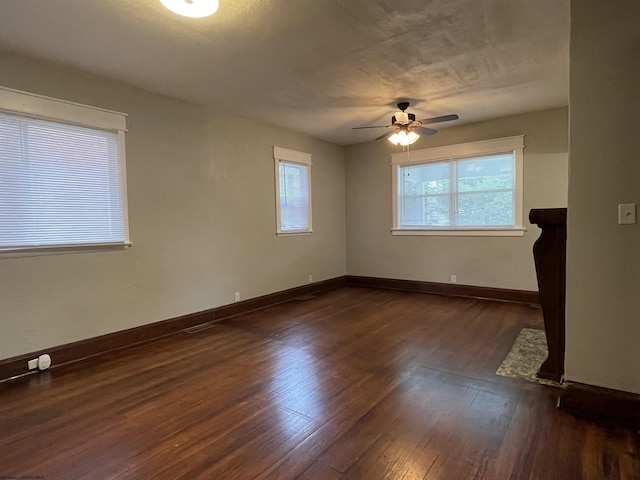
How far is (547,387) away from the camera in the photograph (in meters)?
2.65

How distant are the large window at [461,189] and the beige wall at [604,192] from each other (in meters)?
3.22

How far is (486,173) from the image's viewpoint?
550 centimetres

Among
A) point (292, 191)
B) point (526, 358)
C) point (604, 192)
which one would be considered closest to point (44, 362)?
point (292, 191)

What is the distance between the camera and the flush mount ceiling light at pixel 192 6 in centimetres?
211

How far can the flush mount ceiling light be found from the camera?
6.93 ft

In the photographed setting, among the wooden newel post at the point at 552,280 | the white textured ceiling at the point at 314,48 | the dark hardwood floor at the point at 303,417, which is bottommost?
the dark hardwood floor at the point at 303,417

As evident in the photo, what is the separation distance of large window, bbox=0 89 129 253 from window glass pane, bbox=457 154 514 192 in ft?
15.8

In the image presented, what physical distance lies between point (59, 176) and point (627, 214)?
441 cm

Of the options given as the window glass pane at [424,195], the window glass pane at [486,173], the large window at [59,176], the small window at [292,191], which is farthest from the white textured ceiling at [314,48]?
the window glass pane at [424,195]

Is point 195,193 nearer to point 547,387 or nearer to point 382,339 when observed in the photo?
point 382,339

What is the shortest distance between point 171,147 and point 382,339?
3.26 metres

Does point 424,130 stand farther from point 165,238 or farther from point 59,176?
point 59,176

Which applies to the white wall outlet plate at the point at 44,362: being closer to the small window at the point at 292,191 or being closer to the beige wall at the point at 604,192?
the small window at the point at 292,191

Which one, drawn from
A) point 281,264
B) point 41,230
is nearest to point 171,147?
point 41,230
